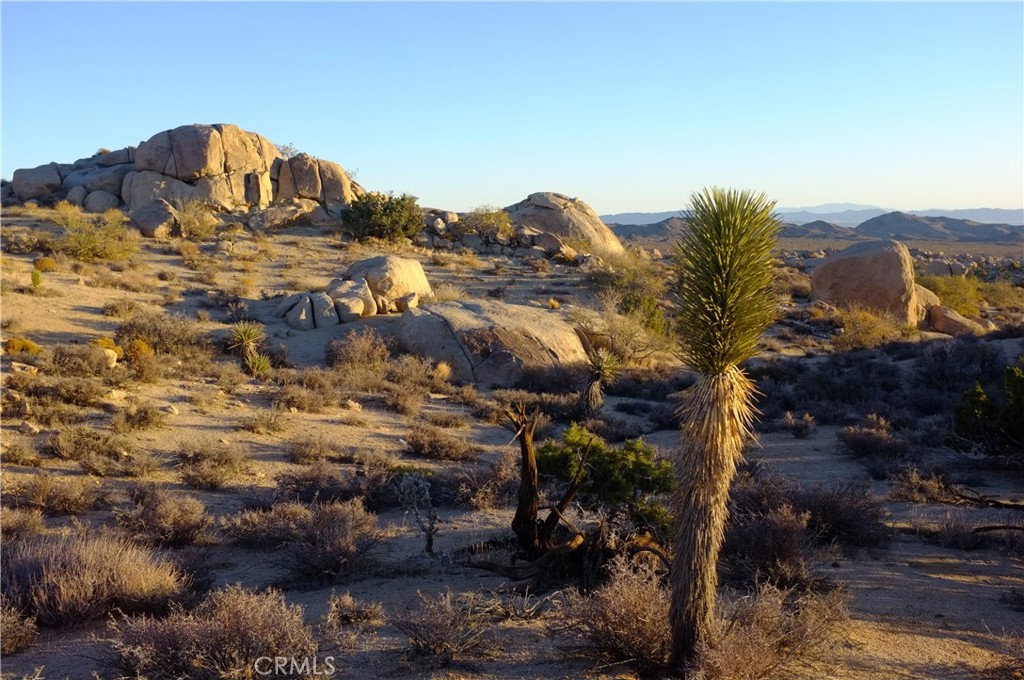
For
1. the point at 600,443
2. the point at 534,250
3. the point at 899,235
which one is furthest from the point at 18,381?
the point at 899,235

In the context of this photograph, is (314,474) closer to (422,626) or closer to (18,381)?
(422,626)

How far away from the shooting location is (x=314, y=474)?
9266mm

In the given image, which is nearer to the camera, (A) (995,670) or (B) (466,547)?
(A) (995,670)

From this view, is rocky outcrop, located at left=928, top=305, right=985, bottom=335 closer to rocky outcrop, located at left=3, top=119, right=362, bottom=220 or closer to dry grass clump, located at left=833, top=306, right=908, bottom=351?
dry grass clump, located at left=833, top=306, right=908, bottom=351

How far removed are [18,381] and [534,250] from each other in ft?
79.8

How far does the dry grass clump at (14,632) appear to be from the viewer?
16.3ft

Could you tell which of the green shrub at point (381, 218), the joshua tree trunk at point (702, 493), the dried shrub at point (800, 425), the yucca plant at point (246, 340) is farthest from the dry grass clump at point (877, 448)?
the green shrub at point (381, 218)

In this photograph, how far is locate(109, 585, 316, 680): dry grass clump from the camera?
14.3 ft

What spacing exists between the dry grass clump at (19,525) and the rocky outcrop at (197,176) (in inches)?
1102

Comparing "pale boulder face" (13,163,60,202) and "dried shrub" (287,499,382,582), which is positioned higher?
"pale boulder face" (13,163,60,202)

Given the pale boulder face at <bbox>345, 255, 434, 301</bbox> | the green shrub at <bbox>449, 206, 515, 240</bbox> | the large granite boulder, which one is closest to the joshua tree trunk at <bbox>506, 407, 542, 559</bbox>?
the large granite boulder

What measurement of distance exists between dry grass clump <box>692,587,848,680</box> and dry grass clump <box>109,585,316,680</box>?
2.57 metres

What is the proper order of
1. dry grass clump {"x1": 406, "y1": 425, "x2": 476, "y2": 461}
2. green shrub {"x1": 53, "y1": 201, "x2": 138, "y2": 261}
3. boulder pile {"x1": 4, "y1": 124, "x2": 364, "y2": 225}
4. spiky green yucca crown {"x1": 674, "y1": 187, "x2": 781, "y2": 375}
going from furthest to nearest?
boulder pile {"x1": 4, "y1": 124, "x2": 364, "y2": 225} → green shrub {"x1": 53, "y1": 201, "x2": 138, "y2": 261} → dry grass clump {"x1": 406, "y1": 425, "x2": 476, "y2": 461} → spiky green yucca crown {"x1": 674, "y1": 187, "x2": 781, "y2": 375}

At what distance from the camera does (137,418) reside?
→ 1092 cm
